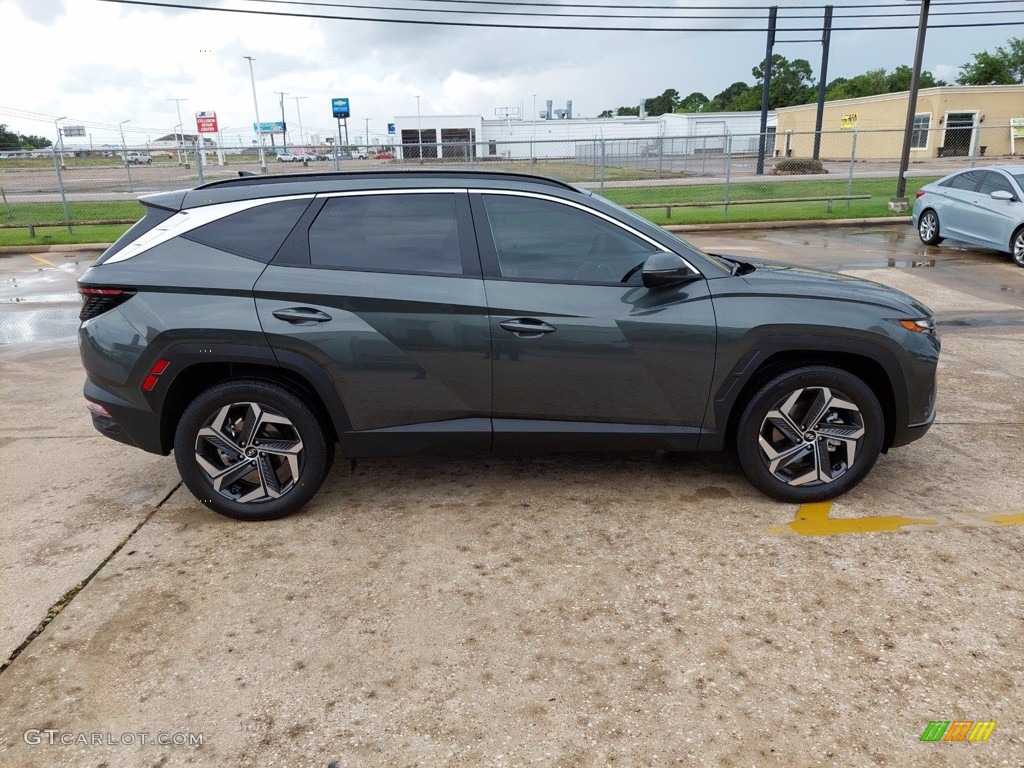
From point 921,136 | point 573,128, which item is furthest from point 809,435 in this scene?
point 573,128

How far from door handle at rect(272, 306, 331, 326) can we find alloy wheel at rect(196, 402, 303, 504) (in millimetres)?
452

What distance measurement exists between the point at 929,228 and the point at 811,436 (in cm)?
1206

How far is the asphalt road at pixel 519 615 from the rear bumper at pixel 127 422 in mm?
473

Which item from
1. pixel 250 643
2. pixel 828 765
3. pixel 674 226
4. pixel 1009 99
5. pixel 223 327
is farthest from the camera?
pixel 1009 99

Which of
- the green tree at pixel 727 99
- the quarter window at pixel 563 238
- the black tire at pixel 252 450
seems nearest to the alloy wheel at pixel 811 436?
the quarter window at pixel 563 238

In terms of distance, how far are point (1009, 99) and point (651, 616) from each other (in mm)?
52839

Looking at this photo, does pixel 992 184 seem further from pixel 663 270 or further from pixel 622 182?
pixel 622 182

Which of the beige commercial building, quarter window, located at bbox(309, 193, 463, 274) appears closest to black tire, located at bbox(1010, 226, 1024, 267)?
quarter window, located at bbox(309, 193, 463, 274)

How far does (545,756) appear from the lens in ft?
7.75

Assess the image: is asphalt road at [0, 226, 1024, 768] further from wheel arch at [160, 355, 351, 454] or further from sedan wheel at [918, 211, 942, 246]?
sedan wheel at [918, 211, 942, 246]

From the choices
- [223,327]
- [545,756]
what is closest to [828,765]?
[545,756]

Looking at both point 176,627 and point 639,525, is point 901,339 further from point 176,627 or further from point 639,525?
point 176,627

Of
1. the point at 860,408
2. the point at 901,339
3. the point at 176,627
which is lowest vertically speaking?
the point at 176,627

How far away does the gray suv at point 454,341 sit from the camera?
3654 mm
